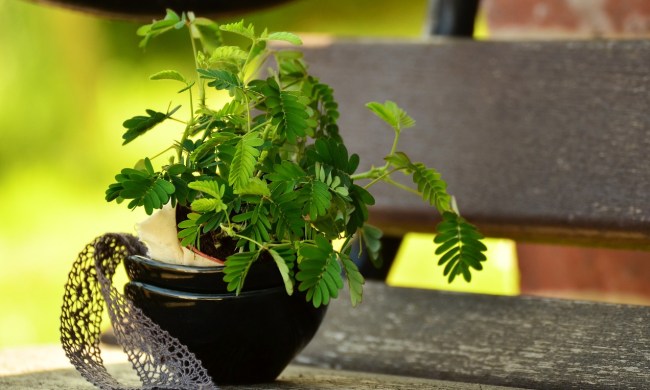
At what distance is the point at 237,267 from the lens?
2.01ft

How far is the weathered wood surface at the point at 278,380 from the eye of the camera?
69cm

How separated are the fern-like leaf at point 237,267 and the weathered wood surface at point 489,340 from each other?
28 centimetres

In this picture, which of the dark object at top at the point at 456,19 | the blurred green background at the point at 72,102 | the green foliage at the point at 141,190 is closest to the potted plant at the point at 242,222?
the green foliage at the point at 141,190

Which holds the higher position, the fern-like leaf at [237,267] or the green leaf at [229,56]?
the green leaf at [229,56]

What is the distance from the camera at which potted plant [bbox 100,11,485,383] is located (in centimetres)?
61

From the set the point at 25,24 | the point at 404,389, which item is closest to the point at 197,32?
the point at 404,389

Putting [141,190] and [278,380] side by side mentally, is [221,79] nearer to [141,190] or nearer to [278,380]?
[141,190]

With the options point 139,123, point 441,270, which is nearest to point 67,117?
point 441,270

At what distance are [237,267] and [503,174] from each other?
0.56 m

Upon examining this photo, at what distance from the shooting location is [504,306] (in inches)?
37.9

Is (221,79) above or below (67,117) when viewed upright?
below

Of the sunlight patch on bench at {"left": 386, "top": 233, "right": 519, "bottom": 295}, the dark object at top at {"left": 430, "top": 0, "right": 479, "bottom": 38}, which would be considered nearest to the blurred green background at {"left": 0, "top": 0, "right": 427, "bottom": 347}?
the sunlight patch on bench at {"left": 386, "top": 233, "right": 519, "bottom": 295}

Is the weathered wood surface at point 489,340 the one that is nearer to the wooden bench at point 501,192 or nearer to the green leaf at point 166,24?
the wooden bench at point 501,192

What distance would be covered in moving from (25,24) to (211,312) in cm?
293
